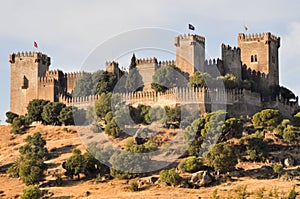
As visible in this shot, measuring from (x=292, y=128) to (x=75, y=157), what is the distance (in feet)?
65.0

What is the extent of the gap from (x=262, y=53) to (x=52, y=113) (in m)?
23.3

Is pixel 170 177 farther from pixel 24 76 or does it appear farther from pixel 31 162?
pixel 24 76

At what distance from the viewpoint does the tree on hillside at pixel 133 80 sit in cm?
8838

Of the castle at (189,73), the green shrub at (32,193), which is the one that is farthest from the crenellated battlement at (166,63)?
the green shrub at (32,193)

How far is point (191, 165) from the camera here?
69.8 meters

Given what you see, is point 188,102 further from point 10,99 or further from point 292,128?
point 10,99

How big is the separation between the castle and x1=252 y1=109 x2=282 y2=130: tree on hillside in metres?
4.53

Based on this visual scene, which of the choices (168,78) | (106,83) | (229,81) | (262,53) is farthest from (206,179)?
(262,53)

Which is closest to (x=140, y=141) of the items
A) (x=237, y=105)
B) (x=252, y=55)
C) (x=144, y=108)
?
(x=144, y=108)

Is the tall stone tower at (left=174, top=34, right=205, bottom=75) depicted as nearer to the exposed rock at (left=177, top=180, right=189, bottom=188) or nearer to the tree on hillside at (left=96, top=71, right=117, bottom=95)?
the tree on hillside at (left=96, top=71, right=117, bottom=95)

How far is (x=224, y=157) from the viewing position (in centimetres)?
6931

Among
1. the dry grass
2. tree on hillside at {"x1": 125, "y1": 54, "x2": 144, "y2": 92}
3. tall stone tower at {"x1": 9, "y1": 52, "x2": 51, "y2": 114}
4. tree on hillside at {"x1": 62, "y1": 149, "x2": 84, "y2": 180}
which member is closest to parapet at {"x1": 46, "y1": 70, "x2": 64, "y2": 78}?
tall stone tower at {"x1": 9, "y1": 52, "x2": 51, "y2": 114}

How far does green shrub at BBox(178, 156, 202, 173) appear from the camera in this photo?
69750mm

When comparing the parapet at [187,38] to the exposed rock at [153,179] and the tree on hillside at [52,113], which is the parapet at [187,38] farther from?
the exposed rock at [153,179]
